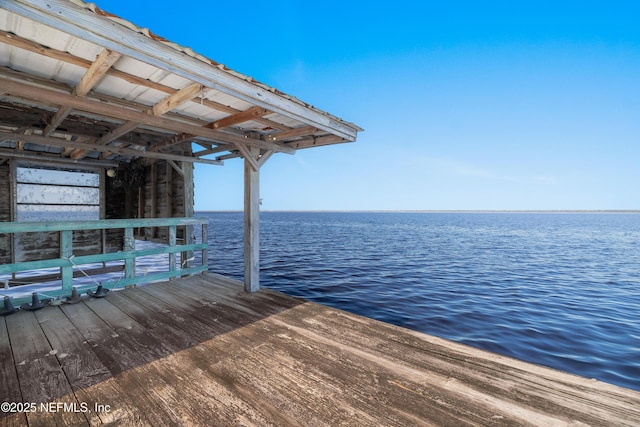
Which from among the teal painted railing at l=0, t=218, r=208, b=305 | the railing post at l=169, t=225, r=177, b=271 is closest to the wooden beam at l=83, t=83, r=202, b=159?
the teal painted railing at l=0, t=218, r=208, b=305

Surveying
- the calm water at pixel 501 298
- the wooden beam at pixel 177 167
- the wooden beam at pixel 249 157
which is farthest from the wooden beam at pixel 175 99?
the calm water at pixel 501 298

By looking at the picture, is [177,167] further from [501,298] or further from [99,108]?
[501,298]

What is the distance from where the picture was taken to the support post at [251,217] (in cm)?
Answer: 498

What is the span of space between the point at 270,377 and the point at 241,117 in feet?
10.3

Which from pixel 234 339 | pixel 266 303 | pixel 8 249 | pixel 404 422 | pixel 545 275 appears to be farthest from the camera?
pixel 545 275

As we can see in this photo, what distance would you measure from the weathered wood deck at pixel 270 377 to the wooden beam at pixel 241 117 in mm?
2744

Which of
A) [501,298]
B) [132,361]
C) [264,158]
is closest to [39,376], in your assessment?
[132,361]

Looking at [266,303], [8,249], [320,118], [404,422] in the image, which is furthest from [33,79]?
[8,249]

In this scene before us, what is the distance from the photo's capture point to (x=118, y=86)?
126 inches

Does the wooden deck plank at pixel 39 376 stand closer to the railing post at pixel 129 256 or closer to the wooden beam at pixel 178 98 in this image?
the railing post at pixel 129 256

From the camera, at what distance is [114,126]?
17.1 feet

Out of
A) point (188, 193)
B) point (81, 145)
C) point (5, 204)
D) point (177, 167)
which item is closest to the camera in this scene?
point (81, 145)

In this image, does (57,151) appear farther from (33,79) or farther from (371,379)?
(371,379)

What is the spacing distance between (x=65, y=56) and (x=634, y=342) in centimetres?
1049
